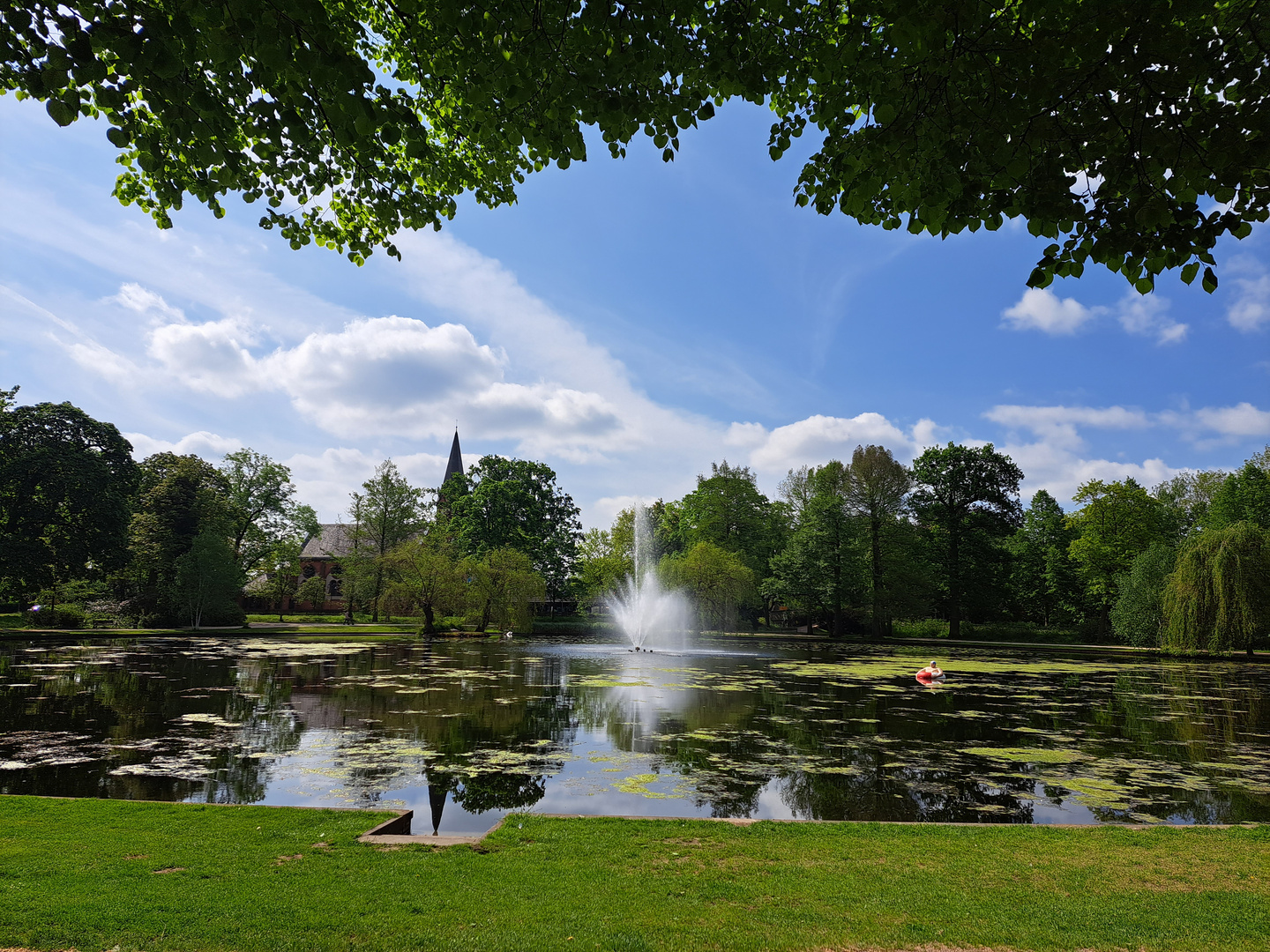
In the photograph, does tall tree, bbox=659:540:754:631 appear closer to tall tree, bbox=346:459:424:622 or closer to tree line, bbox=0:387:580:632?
tree line, bbox=0:387:580:632

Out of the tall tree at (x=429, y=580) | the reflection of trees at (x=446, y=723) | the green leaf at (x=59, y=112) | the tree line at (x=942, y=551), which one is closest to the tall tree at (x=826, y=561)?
the tree line at (x=942, y=551)

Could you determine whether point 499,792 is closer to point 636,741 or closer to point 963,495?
point 636,741

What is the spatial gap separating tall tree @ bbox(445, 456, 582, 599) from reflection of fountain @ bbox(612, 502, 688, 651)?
7.34 metres

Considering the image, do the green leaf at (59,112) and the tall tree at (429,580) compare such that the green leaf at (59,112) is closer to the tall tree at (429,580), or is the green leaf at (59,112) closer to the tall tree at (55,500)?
the tall tree at (429,580)

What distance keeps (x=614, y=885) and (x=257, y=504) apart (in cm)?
6382

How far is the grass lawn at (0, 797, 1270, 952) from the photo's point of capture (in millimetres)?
4477

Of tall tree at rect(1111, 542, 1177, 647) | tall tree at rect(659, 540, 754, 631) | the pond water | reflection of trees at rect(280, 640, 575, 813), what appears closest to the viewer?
the pond water

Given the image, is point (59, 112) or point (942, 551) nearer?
point (59, 112)

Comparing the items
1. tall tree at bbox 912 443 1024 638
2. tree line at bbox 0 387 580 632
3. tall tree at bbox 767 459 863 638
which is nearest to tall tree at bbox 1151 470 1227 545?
tall tree at bbox 912 443 1024 638

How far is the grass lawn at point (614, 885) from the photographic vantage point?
4477 millimetres

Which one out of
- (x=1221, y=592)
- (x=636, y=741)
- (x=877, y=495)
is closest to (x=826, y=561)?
(x=877, y=495)

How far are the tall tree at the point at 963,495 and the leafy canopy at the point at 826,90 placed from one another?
50675 millimetres

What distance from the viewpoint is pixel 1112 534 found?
47.1 meters

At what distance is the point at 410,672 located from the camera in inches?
900
